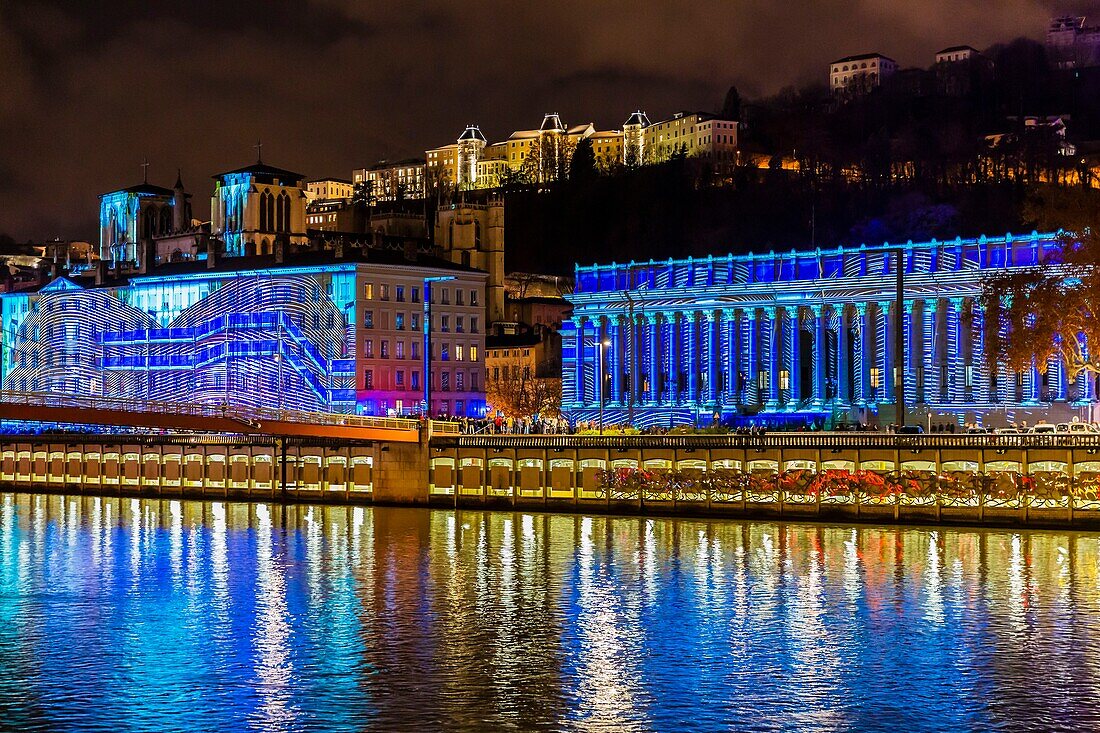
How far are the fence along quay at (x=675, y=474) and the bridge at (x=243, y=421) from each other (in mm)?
1552

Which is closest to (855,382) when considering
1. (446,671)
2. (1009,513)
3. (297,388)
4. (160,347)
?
(297,388)

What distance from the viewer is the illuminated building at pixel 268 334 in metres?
141

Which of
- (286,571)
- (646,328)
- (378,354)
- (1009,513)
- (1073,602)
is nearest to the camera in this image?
(1073,602)

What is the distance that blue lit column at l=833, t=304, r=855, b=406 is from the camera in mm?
130500

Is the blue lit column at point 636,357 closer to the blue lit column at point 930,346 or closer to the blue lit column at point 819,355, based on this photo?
the blue lit column at point 819,355

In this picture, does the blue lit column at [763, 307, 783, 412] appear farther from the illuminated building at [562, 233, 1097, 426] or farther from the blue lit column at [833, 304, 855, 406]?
the blue lit column at [833, 304, 855, 406]

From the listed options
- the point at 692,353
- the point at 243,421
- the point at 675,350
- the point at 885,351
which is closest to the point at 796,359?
the point at 885,351

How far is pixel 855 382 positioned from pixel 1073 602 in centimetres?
7521

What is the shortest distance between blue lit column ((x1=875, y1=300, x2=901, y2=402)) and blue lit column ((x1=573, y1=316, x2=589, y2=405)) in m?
29.7

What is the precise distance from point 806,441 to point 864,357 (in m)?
47.4

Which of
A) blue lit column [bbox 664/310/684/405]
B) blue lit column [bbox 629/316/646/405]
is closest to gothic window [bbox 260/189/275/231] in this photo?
blue lit column [bbox 629/316/646/405]

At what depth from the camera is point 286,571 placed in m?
67.6

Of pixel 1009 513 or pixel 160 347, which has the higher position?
pixel 160 347

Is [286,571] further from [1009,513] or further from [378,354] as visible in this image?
[378,354]
